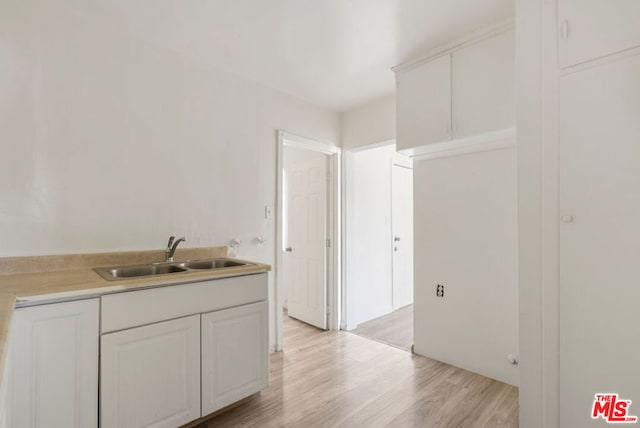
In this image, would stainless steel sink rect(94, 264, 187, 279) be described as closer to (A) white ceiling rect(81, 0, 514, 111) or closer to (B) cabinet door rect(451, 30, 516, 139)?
(A) white ceiling rect(81, 0, 514, 111)

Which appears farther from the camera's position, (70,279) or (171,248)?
(171,248)

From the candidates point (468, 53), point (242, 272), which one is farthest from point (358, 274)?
point (468, 53)

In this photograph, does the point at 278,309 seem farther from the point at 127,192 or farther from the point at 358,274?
the point at 127,192

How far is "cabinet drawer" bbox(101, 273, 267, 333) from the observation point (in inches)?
59.0

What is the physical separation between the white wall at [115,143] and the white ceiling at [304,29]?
0.20 metres

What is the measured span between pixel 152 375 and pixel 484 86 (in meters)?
2.65

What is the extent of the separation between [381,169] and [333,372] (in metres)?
2.41

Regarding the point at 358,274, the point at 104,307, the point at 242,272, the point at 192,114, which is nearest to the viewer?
the point at 104,307

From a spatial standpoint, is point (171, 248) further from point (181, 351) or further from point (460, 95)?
Answer: point (460, 95)

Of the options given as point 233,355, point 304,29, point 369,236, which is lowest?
point 233,355

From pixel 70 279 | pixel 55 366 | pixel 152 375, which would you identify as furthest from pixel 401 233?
pixel 55 366

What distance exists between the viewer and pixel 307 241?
3695 mm

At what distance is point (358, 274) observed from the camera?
3.57 meters

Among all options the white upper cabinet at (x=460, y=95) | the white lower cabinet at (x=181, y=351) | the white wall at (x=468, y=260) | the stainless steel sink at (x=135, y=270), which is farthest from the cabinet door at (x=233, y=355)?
the white upper cabinet at (x=460, y=95)
